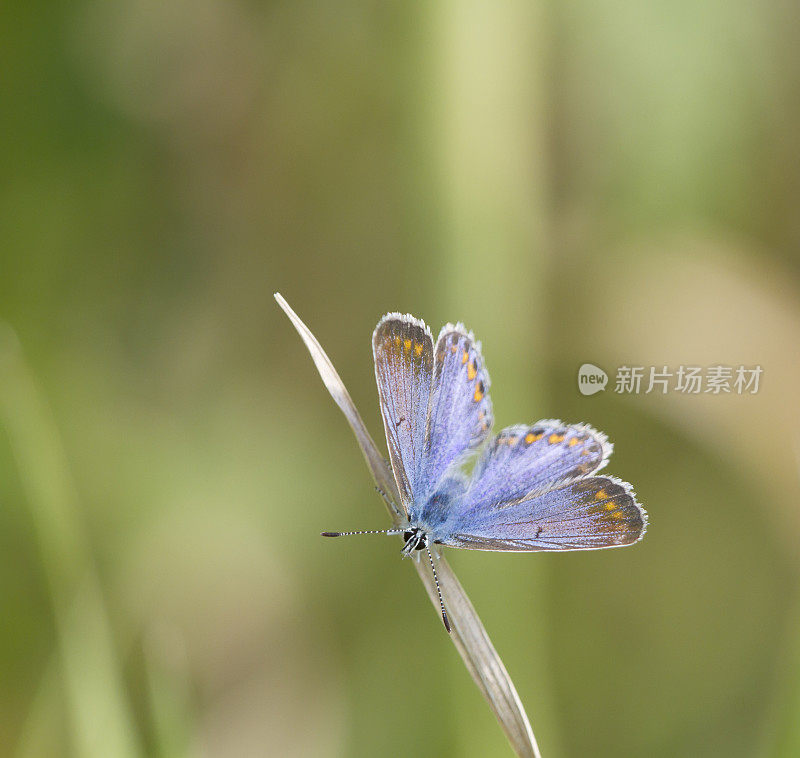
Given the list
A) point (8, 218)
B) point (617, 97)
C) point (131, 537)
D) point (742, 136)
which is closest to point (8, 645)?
point (131, 537)

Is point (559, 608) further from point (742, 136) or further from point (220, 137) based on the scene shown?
point (220, 137)

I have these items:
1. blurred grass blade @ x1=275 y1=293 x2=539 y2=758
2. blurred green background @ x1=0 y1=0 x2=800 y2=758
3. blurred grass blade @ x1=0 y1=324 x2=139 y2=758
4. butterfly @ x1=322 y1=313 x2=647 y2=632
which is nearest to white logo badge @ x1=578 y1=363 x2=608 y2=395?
blurred green background @ x1=0 y1=0 x2=800 y2=758

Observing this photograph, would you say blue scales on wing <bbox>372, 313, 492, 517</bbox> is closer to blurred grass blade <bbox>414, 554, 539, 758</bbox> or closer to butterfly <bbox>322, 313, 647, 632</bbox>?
butterfly <bbox>322, 313, 647, 632</bbox>

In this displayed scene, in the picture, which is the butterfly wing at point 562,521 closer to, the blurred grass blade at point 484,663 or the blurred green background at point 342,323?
the blurred grass blade at point 484,663

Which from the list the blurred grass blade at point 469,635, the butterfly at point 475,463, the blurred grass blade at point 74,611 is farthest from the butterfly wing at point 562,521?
the blurred grass blade at point 74,611

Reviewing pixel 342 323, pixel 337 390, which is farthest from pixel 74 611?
pixel 342 323

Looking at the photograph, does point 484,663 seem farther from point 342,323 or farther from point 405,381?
point 342,323
